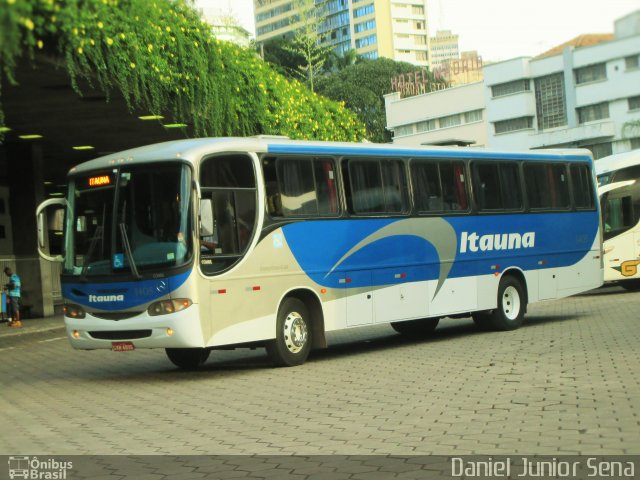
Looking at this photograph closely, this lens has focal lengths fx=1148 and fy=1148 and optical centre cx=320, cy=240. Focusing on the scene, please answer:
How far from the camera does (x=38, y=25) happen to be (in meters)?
6.31

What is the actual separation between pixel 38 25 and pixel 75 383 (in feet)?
33.1

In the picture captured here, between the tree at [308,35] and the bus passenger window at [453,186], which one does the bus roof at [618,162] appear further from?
the bus passenger window at [453,186]

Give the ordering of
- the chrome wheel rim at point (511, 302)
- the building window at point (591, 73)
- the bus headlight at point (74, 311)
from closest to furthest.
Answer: the bus headlight at point (74, 311)
the chrome wheel rim at point (511, 302)
the building window at point (591, 73)

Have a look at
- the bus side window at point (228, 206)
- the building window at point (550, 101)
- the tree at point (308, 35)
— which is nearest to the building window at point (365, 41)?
the tree at point (308, 35)

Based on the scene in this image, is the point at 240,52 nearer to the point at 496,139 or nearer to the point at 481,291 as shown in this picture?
the point at 481,291

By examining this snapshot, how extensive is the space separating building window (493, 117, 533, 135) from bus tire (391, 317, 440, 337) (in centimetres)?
8066

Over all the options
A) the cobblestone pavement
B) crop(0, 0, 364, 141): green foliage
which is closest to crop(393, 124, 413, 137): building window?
crop(0, 0, 364, 141): green foliage

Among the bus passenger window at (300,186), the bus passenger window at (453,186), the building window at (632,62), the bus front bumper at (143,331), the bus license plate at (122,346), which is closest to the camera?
the bus front bumper at (143,331)

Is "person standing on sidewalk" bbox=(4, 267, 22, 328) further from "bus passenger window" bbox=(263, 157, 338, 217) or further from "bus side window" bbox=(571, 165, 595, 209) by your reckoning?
"bus passenger window" bbox=(263, 157, 338, 217)

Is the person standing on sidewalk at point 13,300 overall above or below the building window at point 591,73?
below

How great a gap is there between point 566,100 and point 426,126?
83.2 feet

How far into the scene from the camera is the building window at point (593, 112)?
91438 mm

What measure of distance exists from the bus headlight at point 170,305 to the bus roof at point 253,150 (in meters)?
1.83

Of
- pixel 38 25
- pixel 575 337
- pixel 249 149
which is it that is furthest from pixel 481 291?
pixel 38 25
